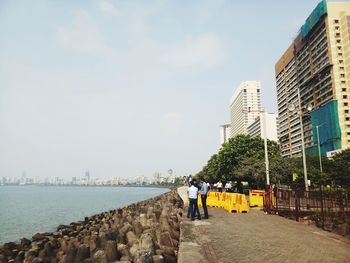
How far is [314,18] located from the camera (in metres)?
88.1

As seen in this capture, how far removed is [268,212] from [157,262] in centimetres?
986

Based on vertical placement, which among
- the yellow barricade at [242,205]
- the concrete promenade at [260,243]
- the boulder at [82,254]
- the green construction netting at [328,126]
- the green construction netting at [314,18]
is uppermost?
the green construction netting at [314,18]

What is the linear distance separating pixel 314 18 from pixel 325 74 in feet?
55.2

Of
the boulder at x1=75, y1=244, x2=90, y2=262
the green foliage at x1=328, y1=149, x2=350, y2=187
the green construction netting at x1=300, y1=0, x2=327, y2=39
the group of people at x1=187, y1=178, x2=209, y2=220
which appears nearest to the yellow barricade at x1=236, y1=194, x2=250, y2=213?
the group of people at x1=187, y1=178, x2=209, y2=220

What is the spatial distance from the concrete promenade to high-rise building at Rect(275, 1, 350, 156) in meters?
62.9

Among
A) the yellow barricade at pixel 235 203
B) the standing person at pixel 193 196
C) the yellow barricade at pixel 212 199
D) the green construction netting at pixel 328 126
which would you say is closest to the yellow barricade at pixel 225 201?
the yellow barricade at pixel 235 203

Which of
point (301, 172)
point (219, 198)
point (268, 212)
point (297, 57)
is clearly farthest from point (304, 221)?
point (297, 57)

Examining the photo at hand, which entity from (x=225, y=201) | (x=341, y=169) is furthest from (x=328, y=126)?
(x=225, y=201)

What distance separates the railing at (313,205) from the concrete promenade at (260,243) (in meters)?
0.77

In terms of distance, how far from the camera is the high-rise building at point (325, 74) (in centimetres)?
7819

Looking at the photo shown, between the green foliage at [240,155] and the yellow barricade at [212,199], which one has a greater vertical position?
the green foliage at [240,155]

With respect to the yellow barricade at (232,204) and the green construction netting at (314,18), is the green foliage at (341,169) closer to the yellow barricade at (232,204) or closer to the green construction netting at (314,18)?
the yellow barricade at (232,204)

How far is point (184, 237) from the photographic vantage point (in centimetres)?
941

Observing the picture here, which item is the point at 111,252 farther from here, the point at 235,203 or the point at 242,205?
the point at 242,205
